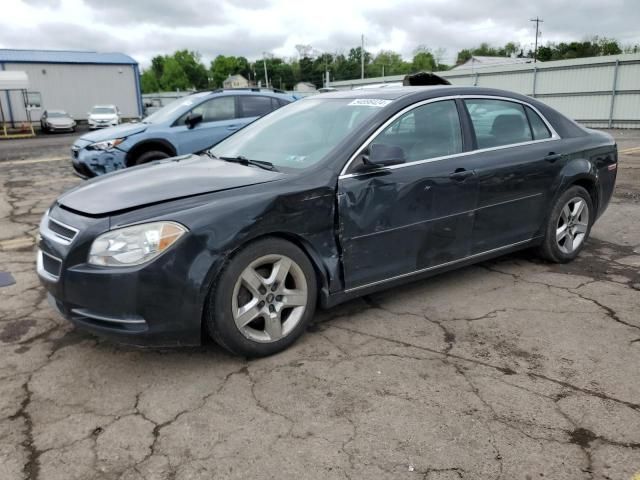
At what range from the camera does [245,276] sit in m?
3.04

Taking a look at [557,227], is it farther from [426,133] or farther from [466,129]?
[426,133]

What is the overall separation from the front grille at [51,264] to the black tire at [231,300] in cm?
86

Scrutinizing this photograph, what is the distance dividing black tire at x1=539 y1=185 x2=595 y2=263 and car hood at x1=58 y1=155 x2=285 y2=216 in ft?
8.64

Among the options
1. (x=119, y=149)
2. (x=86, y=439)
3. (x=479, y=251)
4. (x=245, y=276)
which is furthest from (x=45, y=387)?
(x=119, y=149)

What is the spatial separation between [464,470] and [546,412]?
67cm

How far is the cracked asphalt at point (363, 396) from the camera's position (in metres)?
2.32

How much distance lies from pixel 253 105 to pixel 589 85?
1767cm

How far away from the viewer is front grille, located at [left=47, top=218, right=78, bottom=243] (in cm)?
293

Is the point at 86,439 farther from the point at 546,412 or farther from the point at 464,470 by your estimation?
the point at 546,412

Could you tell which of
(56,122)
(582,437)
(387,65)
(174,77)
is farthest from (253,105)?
(387,65)

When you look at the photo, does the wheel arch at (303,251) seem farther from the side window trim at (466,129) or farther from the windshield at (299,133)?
the side window trim at (466,129)

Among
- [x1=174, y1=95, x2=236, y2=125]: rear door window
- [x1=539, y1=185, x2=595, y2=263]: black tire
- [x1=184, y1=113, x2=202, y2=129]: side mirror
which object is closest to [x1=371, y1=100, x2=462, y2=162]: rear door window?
[x1=539, y1=185, x2=595, y2=263]: black tire

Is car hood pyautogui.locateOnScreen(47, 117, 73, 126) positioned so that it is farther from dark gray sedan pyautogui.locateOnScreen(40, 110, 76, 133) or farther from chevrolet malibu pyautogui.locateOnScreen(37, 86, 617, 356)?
chevrolet malibu pyautogui.locateOnScreen(37, 86, 617, 356)

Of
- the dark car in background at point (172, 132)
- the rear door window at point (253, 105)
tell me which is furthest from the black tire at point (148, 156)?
the rear door window at point (253, 105)
